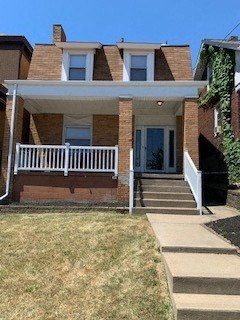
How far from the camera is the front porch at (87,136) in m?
11.7

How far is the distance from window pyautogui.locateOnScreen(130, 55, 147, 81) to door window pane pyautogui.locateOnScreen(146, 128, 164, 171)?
2498 millimetres

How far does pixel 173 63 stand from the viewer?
14.9 m

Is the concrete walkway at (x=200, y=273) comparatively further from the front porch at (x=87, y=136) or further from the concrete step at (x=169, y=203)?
the front porch at (x=87, y=136)

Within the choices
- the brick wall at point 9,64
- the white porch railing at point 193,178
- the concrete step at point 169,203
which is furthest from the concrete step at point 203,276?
the brick wall at point 9,64

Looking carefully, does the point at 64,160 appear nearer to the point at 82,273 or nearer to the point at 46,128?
the point at 46,128

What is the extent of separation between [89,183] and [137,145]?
15.4ft

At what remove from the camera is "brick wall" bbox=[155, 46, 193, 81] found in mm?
14695

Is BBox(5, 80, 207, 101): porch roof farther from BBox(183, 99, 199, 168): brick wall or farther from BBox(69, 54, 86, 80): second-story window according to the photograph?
BBox(69, 54, 86, 80): second-story window

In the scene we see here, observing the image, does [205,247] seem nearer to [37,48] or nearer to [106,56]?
[106,56]

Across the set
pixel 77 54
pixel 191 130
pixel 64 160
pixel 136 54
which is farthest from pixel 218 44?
pixel 64 160

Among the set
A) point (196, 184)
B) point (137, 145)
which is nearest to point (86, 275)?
point (196, 184)

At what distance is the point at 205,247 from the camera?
6082 mm

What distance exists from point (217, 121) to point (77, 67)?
24.4 ft

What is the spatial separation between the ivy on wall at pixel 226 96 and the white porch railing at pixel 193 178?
3068mm
